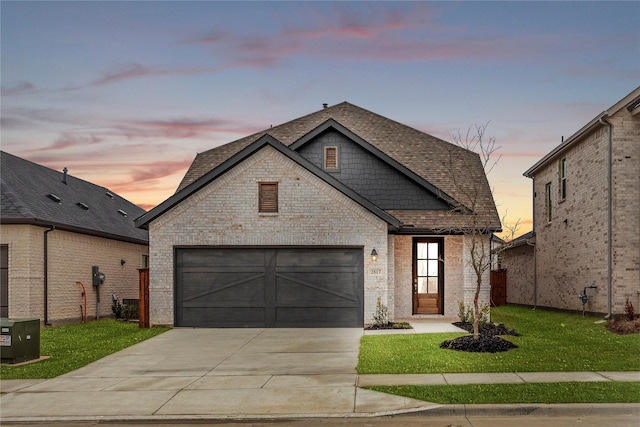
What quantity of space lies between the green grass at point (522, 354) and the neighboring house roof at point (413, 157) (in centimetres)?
482

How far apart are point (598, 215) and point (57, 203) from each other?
1926 centimetres

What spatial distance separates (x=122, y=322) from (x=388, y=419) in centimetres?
1622

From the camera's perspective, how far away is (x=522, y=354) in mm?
13156

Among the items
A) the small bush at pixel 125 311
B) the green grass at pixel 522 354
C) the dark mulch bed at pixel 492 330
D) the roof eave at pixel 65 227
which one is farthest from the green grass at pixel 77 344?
the dark mulch bed at pixel 492 330

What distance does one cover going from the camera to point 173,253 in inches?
771

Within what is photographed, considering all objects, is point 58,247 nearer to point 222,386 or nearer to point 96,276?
point 96,276

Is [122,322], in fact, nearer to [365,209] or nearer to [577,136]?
[365,209]

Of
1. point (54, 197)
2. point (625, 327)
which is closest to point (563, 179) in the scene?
point (625, 327)

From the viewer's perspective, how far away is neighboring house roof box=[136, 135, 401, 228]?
19.2m

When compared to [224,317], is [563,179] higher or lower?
higher

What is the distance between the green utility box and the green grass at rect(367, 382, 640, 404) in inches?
320

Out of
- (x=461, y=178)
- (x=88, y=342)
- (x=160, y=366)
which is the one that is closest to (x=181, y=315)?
(x=88, y=342)

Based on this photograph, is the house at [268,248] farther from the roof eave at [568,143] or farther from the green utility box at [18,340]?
the green utility box at [18,340]

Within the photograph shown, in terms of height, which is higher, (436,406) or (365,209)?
(365,209)
